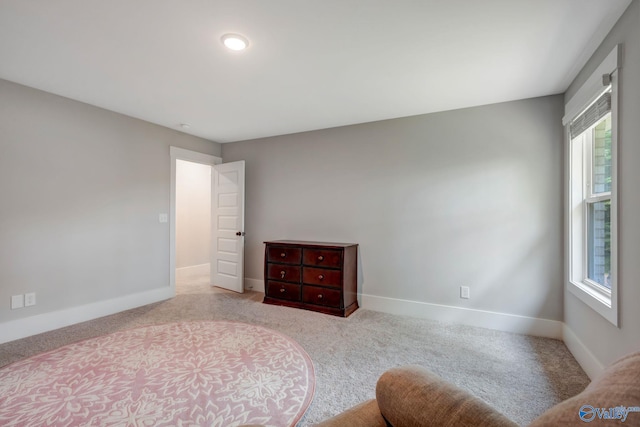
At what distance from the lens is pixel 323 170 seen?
4074 mm

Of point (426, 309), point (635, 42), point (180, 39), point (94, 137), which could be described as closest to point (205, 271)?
point (94, 137)

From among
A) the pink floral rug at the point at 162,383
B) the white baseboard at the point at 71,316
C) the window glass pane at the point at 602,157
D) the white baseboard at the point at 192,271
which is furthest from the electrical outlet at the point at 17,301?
the window glass pane at the point at 602,157

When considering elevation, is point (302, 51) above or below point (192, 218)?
above

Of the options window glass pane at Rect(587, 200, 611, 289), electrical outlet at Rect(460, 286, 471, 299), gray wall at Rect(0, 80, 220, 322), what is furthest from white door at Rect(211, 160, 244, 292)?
window glass pane at Rect(587, 200, 611, 289)

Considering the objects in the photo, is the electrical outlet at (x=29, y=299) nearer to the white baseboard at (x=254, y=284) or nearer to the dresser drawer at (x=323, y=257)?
the white baseboard at (x=254, y=284)

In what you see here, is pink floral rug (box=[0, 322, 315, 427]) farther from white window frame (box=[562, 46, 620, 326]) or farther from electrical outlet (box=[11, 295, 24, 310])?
white window frame (box=[562, 46, 620, 326])

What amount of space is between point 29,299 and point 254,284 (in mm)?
2564

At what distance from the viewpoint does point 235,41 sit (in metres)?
2.04

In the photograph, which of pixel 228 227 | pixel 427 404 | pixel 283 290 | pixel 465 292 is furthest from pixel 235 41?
pixel 465 292

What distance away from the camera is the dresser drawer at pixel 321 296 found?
3.47 metres

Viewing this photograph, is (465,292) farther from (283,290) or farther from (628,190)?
(283,290)

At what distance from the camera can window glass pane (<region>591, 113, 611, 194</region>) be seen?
215 cm

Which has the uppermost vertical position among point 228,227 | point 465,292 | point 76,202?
point 76,202

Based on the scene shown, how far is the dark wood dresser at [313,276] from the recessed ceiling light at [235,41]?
2.27 m
